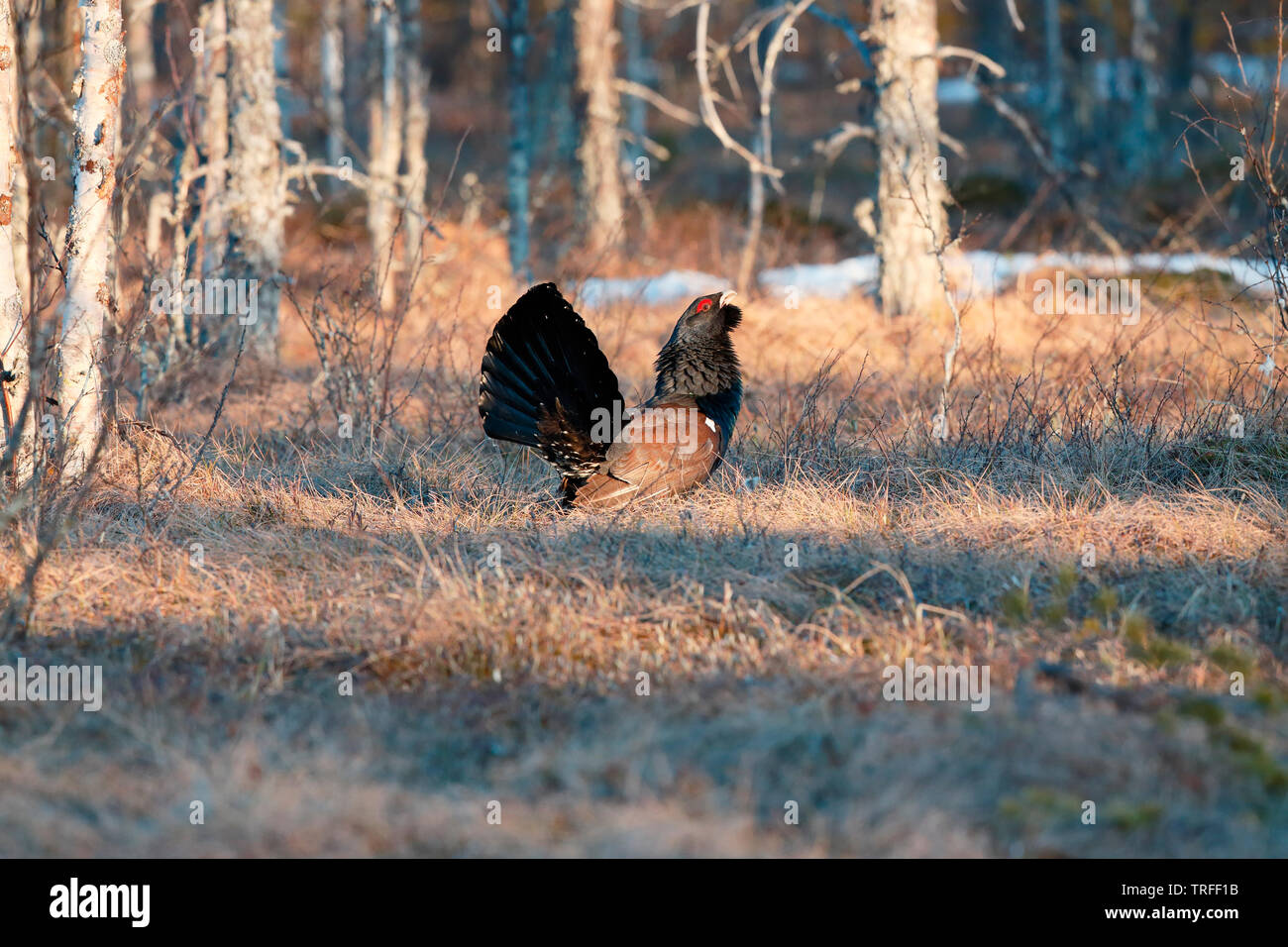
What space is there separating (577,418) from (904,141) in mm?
5390

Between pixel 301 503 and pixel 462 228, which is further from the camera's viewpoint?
pixel 462 228

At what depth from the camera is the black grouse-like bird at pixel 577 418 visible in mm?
5684

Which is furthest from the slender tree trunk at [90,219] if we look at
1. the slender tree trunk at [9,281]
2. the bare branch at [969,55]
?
the bare branch at [969,55]

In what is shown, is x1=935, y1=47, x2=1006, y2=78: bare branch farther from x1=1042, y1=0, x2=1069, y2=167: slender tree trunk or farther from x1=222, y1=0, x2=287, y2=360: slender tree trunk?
x1=1042, y1=0, x2=1069, y2=167: slender tree trunk

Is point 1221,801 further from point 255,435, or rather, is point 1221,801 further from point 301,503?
point 255,435

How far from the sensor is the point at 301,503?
5.62 m

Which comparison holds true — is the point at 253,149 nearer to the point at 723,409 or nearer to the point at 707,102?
the point at 707,102

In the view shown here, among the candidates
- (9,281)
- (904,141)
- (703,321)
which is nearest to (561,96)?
(904,141)

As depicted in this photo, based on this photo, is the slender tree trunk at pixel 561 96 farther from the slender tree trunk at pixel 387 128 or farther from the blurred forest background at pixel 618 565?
the blurred forest background at pixel 618 565

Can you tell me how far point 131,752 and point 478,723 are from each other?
1.06 m

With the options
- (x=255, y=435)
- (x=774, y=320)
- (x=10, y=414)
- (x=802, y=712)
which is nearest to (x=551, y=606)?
(x=802, y=712)

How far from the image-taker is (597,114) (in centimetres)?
1418

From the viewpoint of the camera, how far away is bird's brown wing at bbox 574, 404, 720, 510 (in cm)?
572

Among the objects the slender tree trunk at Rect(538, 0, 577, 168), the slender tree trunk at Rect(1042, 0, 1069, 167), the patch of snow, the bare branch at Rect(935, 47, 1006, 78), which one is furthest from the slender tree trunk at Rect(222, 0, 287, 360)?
the slender tree trunk at Rect(1042, 0, 1069, 167)
